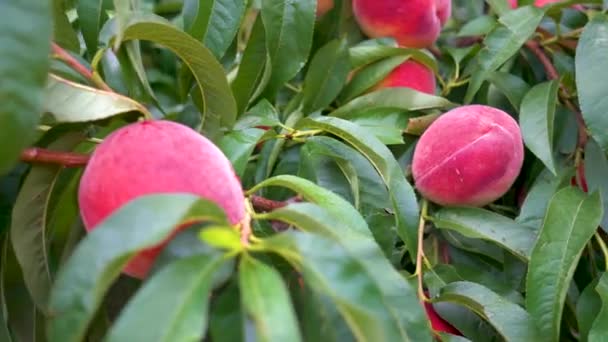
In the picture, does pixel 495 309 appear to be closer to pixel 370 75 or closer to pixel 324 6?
pixel 370 75

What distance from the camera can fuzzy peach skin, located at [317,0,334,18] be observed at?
1101 mm

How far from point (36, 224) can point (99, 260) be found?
258mm

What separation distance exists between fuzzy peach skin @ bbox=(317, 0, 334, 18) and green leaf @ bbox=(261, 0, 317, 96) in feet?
0.79

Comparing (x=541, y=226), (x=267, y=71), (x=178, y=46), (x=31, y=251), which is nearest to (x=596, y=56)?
(x=541, y=226)

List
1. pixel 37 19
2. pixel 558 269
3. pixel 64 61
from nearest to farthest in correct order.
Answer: pixel 37 19 → pixel 64 61 → pixel 558 269

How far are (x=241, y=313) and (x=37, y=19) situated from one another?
0.22m

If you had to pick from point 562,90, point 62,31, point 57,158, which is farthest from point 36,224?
point 562,90

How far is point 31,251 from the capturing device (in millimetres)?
667

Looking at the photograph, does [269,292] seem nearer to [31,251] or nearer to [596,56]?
[31,251]

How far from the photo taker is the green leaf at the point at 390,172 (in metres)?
0.71

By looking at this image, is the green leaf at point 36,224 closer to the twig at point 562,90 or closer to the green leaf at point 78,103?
the green leaf at point 78,103

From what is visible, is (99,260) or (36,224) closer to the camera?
(99,260)

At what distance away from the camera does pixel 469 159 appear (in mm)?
870

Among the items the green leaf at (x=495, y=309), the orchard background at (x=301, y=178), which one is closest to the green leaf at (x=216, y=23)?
the orchard background at (x=301, y=178)
